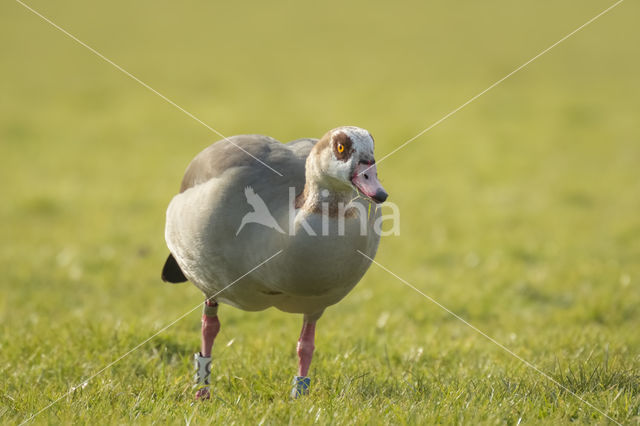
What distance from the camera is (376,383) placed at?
4273 mm

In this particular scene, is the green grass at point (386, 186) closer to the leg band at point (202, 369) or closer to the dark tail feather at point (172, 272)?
the leg band at point (202, 369)

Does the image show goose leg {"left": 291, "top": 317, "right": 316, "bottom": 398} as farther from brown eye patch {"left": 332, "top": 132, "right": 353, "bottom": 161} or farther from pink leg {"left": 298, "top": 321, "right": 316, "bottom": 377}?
brown eye patch {"left": 332, "top": 132, "right": 353, "bottom": 161}

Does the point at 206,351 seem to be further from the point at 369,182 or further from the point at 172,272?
the point at 369,182

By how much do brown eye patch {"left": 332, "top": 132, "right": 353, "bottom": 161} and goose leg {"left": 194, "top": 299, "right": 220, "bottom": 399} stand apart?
1558 mm

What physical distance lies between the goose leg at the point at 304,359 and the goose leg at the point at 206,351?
0.50m

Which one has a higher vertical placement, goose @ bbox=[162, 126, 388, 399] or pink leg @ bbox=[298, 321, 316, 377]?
goose @ bbox=[162, 126, 388, 399]

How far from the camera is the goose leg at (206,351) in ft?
13.7

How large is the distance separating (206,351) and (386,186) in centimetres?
773

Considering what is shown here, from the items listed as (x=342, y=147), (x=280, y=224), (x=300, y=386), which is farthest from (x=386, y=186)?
(x=342, y=147)

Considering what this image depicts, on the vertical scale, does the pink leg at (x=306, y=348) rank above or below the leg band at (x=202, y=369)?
above

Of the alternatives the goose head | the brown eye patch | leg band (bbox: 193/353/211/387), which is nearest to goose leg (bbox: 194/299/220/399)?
leg band (bbox: 193/353/211/387)

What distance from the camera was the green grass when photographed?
13.7 ft

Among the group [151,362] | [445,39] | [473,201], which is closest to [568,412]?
[151,362]

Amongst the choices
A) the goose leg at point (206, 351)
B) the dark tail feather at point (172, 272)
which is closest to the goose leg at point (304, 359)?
the goose leg at point (206, 351)
